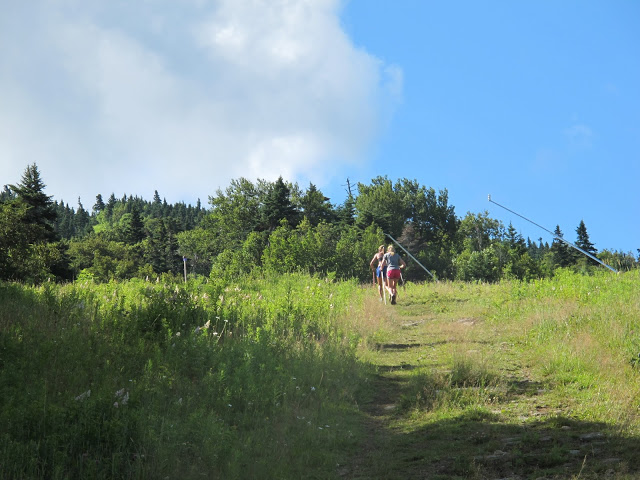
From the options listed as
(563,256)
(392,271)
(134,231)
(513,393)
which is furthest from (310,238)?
(134,231)

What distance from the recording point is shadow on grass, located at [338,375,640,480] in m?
4.41

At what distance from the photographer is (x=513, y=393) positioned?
22.5 feet

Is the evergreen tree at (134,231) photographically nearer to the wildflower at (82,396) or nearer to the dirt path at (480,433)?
the dirt path at (480,433)

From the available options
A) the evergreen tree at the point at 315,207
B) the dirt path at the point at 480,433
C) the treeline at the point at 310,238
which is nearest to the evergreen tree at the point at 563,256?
the treeline at the point at 310,238

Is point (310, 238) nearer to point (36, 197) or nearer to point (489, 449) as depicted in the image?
point (36, 197)

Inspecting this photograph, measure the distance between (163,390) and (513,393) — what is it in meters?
4.32

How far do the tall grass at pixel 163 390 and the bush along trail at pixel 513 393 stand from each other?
613 mm

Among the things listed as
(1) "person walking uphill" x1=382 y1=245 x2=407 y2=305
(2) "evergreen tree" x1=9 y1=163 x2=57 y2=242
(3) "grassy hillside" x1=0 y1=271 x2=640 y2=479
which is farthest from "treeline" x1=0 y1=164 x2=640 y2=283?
(3) "grassy hillside" x1=0 y1=271 x2=640 y2=479

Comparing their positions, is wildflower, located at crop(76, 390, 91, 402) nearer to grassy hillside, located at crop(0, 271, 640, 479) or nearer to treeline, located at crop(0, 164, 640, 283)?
grassy hillside, located at crop(0, 271, 640, 479)

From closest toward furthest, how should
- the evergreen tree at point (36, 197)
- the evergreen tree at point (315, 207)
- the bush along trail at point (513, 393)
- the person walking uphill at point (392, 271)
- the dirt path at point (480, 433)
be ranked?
1. the dirt path at point (480, 433)
2. the bush along trail at point (513, 393)
3. the person walking uphill at point (392, 271)
4. the evergreen tree at point (36, 197)
5. the evergreen tree at point (315, 207)

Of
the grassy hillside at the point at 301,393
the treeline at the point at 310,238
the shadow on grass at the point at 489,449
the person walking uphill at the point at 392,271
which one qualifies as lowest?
the shadow on grass at the point at 489,449

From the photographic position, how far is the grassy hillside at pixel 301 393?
14.7 ft

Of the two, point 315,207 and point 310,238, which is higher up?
point 315,207

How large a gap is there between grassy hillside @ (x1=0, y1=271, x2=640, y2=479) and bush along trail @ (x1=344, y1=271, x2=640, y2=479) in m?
0.03
